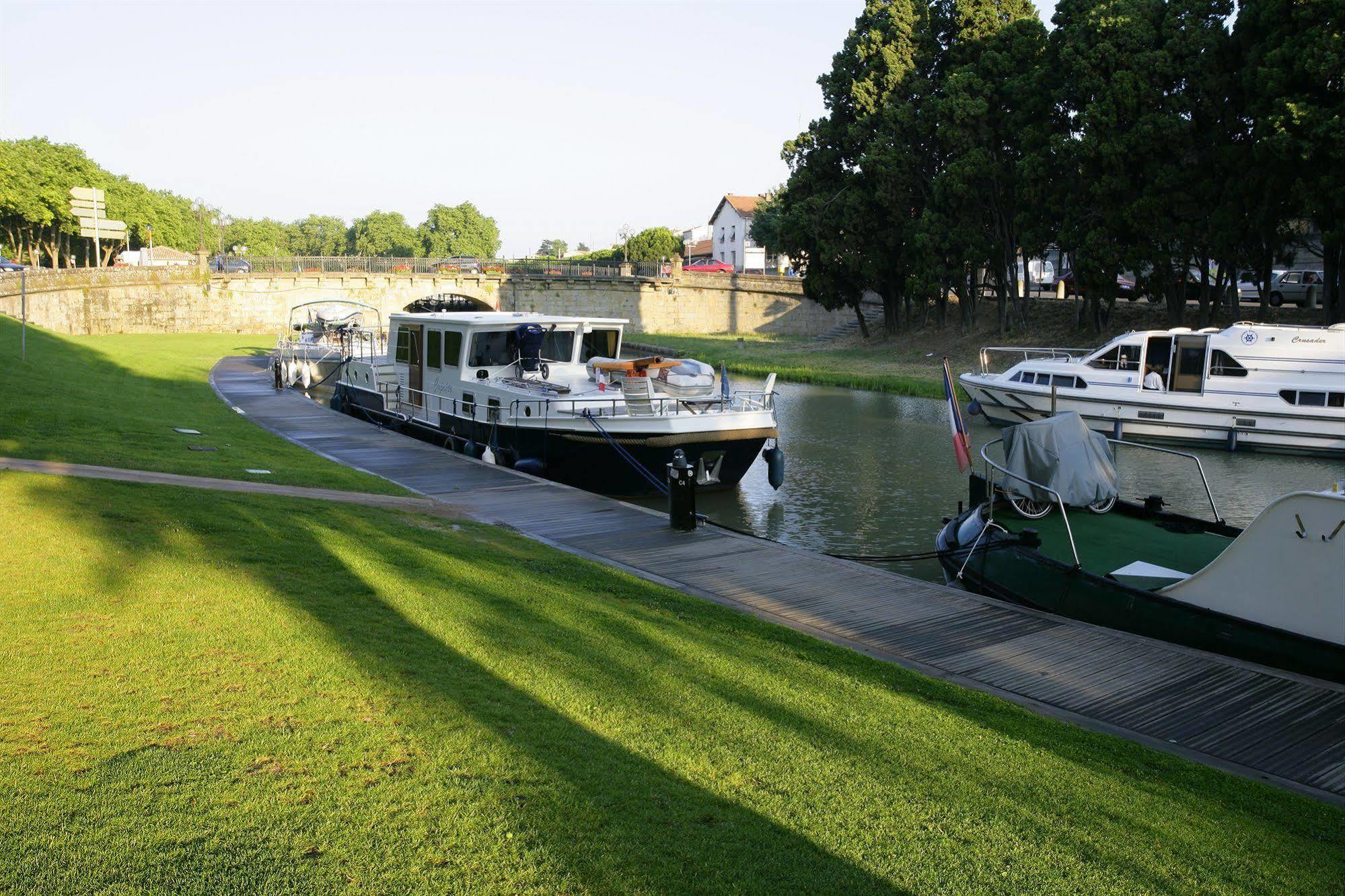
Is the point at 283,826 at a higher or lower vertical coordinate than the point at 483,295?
lower

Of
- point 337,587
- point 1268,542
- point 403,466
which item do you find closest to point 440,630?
point 337,587

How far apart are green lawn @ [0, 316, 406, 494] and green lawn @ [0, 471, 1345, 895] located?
6386mm

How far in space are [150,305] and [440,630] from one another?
6620 centimetres

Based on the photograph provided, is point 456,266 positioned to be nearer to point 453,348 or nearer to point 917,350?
point 917,350

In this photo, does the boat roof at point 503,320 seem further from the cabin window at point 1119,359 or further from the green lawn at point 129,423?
the cabin window at point 1119,359

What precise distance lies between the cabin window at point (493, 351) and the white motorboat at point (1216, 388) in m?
14.6

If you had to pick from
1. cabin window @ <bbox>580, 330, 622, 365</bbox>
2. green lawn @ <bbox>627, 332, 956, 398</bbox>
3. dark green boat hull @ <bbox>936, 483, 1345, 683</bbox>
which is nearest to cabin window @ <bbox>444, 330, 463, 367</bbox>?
cabin window @ <bbox>580, 330, 622, 365</bbox>

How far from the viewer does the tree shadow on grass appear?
17.2 ft

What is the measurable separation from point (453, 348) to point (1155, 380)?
19671 mm

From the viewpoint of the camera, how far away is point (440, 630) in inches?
337

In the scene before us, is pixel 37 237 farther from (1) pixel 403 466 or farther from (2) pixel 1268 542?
(2) pixel 1268 542

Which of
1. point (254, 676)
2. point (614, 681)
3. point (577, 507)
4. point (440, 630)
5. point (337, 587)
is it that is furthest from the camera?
point (577, 507)

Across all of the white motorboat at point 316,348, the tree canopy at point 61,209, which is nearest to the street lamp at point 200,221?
the tree canopy at point 61,209

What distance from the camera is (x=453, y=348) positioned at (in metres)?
24.1
